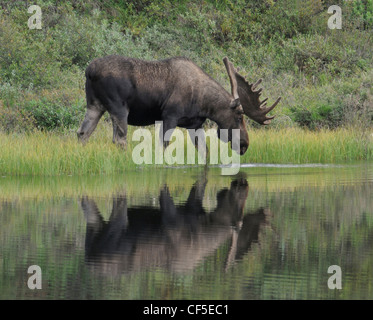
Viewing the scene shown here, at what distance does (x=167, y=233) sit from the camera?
29.6ft

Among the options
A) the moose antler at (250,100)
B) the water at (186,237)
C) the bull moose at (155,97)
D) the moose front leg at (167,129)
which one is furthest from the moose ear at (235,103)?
the water at (186,237)

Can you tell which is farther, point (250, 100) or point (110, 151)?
point (250, 100)

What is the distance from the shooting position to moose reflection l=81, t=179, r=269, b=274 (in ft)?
24.8

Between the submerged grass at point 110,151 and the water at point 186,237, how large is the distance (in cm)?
68

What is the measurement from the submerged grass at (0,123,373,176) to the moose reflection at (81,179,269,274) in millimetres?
3407

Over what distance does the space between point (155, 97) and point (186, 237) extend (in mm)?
8365

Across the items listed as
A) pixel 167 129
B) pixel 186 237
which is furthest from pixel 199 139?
pixel 186 237

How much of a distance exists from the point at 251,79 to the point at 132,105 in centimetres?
968

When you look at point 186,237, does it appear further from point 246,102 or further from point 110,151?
point 246,102

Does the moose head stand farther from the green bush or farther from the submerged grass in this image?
the green bush

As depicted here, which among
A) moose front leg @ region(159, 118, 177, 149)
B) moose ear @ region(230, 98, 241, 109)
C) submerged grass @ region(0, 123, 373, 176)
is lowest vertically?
submerged grass @ region(0, 123, 373, 176)

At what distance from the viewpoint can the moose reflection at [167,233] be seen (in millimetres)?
7562

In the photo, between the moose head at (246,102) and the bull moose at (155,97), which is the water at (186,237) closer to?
the bull moose at (155,97)

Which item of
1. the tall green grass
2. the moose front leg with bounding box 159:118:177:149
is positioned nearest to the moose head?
the tall green grass
